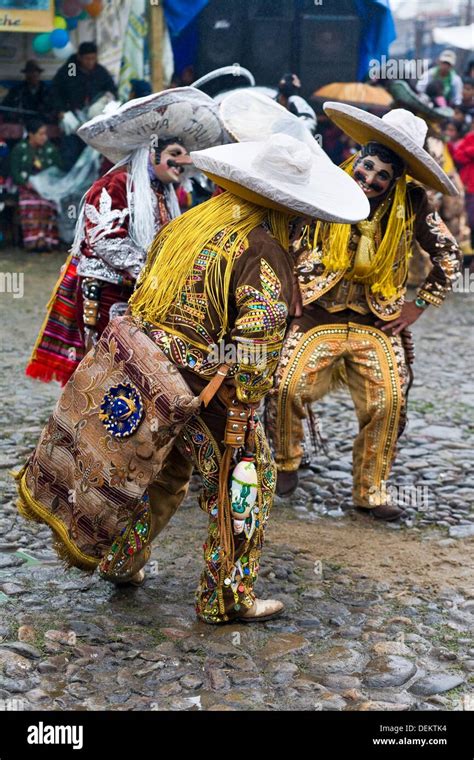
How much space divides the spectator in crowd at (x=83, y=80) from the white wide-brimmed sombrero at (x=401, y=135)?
795 centimetres

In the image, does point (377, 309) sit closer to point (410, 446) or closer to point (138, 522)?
point (410, 446)

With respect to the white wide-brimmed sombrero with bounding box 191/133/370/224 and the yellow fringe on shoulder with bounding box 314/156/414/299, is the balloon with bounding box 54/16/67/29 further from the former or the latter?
the white wide-brimmed sombrero with bounding box 191/133/370/224

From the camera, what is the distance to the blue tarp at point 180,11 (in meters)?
12.4

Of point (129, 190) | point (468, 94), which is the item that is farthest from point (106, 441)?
point (468, 94)

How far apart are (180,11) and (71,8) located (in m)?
1.38

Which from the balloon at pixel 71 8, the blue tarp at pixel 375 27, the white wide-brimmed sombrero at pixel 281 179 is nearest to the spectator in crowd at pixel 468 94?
the blue tarp at pixel 375 27

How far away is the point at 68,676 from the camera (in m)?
3.70

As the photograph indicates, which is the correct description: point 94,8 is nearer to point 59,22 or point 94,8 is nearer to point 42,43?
point 59,22

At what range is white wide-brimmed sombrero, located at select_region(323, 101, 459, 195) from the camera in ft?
16.4

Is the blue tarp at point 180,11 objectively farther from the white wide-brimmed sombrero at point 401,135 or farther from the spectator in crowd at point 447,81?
the white wide-brimmed sombrero at point 401,135

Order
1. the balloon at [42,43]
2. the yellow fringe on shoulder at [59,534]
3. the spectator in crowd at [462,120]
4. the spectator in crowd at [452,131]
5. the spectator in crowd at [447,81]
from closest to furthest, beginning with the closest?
the yellow fringe on shoulder at [59,534], the balloon at [42,43], the spectator in crowd at [452,131], the spectator in crowd at [462,120], the spectator in crowd at [447,81]

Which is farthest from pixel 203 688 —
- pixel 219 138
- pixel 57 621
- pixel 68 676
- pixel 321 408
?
pixel 321 408

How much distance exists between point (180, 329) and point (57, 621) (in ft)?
4.13
